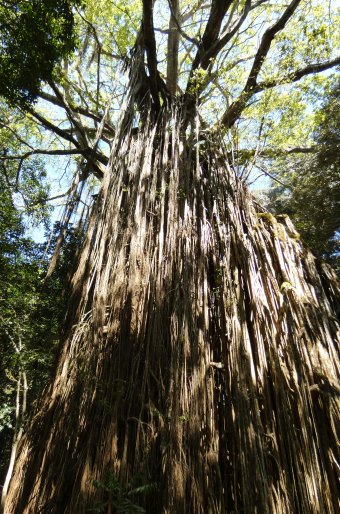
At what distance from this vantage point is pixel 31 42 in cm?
313

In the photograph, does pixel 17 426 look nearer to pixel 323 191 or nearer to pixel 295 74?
pixel 323 191

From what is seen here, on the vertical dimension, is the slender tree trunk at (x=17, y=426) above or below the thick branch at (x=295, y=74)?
below

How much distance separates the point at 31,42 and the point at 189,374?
3368 millimetres

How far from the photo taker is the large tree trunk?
1.54 meters

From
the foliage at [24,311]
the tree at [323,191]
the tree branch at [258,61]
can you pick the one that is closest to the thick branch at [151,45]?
the tree branch at [258,61]

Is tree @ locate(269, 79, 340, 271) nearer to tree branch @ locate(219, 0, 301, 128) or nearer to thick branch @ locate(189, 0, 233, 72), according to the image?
tree branch @ locate(219, 0, 301, 128)

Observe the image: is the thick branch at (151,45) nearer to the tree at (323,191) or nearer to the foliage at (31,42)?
the foliage at (31,42)

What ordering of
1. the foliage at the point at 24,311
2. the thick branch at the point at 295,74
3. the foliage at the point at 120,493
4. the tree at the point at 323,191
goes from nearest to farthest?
the foliage at the point at 120,493 → the foliage at the point at 24,311 → the thick branch at the point at 295,74 → the tree at the point at 323,191

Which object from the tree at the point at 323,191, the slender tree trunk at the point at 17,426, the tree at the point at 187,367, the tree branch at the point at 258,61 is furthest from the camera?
the tree at the point at 323,191

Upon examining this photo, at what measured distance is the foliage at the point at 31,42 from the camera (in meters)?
3.09

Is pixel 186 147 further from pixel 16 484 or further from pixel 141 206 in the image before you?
pixel 16 484

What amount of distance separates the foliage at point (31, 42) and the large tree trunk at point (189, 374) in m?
1.66

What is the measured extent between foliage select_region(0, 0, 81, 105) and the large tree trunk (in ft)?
5.44

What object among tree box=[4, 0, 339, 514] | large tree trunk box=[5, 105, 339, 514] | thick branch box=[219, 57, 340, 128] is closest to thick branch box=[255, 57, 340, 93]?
thick branch box=[219, 57, 340, 128]
